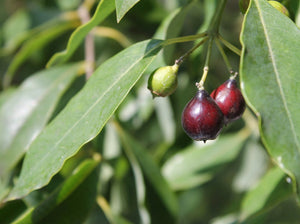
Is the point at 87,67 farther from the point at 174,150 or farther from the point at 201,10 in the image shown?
the point at 201,10

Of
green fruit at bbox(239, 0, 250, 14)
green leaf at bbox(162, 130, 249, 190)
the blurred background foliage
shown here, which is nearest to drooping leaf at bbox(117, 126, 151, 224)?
the blurred background foliage

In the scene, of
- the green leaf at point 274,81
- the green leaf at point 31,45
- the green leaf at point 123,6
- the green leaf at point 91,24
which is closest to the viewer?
the green leaf at point 274,81

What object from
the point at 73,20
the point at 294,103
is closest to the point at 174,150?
the point at 73,20

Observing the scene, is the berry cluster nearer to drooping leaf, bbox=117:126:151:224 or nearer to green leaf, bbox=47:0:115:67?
green leaf, bbox=47:0:115:67

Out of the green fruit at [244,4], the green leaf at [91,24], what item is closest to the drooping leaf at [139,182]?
the green leaf at [91,24]

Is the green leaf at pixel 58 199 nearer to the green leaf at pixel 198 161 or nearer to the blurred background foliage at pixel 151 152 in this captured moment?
the blurred background foliage at pixel 151 152

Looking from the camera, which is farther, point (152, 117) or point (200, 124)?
point (152, 117)

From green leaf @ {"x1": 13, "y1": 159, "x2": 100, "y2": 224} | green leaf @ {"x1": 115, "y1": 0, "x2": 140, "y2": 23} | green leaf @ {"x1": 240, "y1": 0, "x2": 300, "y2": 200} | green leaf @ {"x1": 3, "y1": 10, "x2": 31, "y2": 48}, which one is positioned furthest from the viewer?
green leaf @ {"x1": 3, "y1": 10, "x2": 31, "y2": 48}
